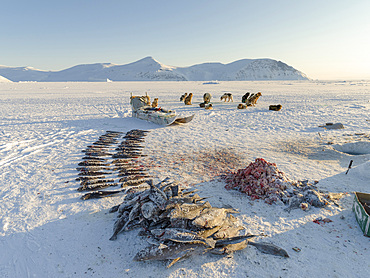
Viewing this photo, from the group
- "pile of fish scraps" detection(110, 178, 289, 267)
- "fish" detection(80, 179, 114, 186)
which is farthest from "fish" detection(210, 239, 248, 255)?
"fish" detection(80, 179, 114, 186)

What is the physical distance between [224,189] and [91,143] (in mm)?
7569

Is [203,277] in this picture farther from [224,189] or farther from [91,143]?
[91,143]

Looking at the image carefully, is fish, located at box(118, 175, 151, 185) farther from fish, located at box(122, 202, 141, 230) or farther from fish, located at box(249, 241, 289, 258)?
fish, located at box(249, 241, 289, 258)

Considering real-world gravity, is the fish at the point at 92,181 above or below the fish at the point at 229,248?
above

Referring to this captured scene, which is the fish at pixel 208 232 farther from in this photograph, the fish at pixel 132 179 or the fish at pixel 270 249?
the fish at pixel 132 179

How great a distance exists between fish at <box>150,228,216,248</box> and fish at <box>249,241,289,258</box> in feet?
3.08

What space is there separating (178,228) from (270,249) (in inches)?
72.8

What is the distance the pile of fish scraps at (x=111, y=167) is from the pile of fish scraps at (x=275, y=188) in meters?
3.17

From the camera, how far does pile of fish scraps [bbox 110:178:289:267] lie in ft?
12.8

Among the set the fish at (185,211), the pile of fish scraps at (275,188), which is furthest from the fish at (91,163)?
the pile of fish scraps at (275,188)

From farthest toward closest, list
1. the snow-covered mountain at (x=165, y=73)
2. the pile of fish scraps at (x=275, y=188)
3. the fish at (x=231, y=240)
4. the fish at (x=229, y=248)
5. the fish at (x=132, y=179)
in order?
the snow-covered mountain at (x=165, y=73) → the fish at (x=132, y=179) → the pile of fish scraps at (x=275, y=188) → the fish at (x=231, y=240) → the fish at (x=229, y=248)

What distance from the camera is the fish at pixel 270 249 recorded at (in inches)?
161

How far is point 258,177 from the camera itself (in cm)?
646

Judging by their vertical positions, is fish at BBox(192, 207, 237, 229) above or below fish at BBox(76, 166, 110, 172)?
above
